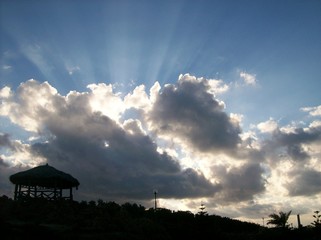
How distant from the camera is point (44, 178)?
3397 centimetres

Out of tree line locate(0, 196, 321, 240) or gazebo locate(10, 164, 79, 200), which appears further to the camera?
gazebo locate(10, 164, 79, 200)

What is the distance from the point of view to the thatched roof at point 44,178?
33906 mm

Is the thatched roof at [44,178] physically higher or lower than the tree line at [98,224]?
higher

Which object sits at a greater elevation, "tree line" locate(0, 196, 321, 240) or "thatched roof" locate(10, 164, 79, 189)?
"thatched roof" locate(10, 164, 79, 189)

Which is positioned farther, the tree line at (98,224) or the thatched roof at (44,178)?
the thatched roof at (44,178)

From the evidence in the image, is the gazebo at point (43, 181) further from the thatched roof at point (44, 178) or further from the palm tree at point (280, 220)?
the palm tree at point (280, 220)

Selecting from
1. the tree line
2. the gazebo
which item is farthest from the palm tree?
the gazebo

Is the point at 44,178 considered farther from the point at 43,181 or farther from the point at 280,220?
the point at 280,220

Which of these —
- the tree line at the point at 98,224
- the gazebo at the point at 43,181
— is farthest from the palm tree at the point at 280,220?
the gazebo at the point at 43,181

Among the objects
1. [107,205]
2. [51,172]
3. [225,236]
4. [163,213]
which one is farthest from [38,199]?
[225,236]

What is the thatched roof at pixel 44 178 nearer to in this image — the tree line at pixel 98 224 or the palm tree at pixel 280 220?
the tree line at pixel 98 224

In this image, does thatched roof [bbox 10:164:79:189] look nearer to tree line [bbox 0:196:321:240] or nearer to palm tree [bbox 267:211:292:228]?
tree line [bbox 0:196:321:240]

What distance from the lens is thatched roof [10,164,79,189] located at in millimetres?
33906

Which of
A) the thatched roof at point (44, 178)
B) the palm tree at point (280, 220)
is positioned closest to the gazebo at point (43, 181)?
the thatched roof at point (44, 178)
